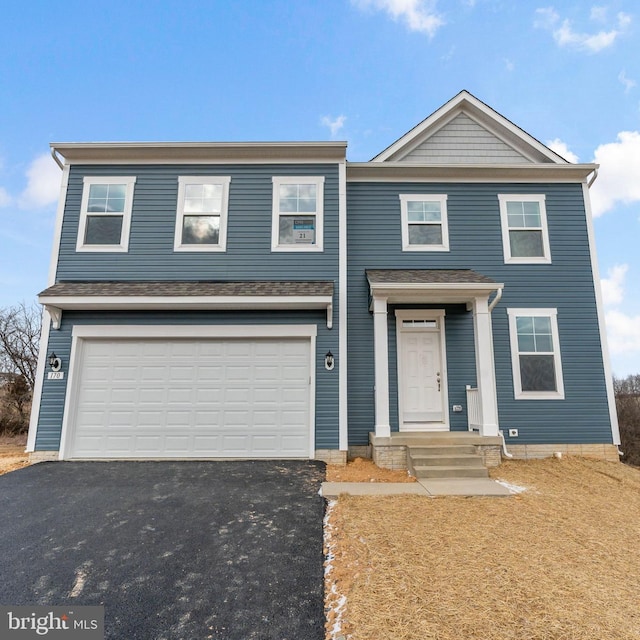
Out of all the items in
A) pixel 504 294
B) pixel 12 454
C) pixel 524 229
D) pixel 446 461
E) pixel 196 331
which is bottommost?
pixel 12 454

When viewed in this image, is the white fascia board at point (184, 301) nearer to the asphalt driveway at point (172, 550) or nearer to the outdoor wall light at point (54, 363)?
the outdoor wall light at point (54, 363)

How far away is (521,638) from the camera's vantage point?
201cm

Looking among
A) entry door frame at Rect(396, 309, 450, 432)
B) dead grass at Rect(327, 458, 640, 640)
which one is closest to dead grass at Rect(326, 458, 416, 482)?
dead grass at Rect(327, 458, 640, 640)

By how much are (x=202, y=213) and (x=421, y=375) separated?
5799 mm

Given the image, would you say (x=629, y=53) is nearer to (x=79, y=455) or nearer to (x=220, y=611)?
(x=220, y=611)

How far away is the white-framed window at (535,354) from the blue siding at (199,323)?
3.91m

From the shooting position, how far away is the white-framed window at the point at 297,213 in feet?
23.1

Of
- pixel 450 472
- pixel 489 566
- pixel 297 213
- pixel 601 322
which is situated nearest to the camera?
pixel 489 566

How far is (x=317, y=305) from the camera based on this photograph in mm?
6441

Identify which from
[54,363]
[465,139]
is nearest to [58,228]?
[54,363]

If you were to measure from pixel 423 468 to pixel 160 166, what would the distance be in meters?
7.93

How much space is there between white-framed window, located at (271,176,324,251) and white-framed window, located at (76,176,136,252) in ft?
10.3

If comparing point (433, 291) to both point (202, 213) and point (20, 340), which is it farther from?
point (20, 340)

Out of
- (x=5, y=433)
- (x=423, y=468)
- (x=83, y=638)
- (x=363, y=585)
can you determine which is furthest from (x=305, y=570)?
(x=5, y=433)
